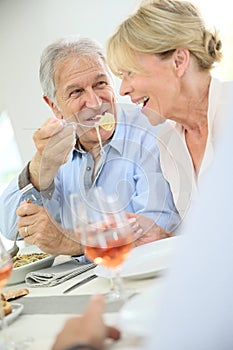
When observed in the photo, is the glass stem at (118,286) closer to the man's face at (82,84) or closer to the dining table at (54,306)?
the dining table at (54,306)

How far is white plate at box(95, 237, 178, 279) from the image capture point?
0.96 meters

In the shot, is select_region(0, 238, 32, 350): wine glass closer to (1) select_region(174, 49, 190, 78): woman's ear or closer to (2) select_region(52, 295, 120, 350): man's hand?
(2) select_region(52, 295, 120, 350): man's hand

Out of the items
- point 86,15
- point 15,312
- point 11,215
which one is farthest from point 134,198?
point 86,15

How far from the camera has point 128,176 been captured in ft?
5.05

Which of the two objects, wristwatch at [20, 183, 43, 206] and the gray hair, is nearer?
wristwatch at [20, 183, 43, 206]

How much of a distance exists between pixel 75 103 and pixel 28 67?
1.52 m

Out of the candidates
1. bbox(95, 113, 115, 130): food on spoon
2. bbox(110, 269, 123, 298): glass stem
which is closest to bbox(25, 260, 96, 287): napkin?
bbox(110, 269, 123, 298): glass stem

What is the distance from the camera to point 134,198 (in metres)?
1.43

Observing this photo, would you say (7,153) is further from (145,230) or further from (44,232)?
(145,230)

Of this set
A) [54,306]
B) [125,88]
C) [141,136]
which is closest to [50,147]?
[141,136]

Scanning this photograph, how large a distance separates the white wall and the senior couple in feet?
4.68

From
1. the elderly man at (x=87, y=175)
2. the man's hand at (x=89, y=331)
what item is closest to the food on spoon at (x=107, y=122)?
the elderly man at (x=87, y=175)

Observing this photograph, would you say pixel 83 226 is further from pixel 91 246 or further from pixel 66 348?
pixel 66 348

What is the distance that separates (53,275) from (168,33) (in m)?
0.79
